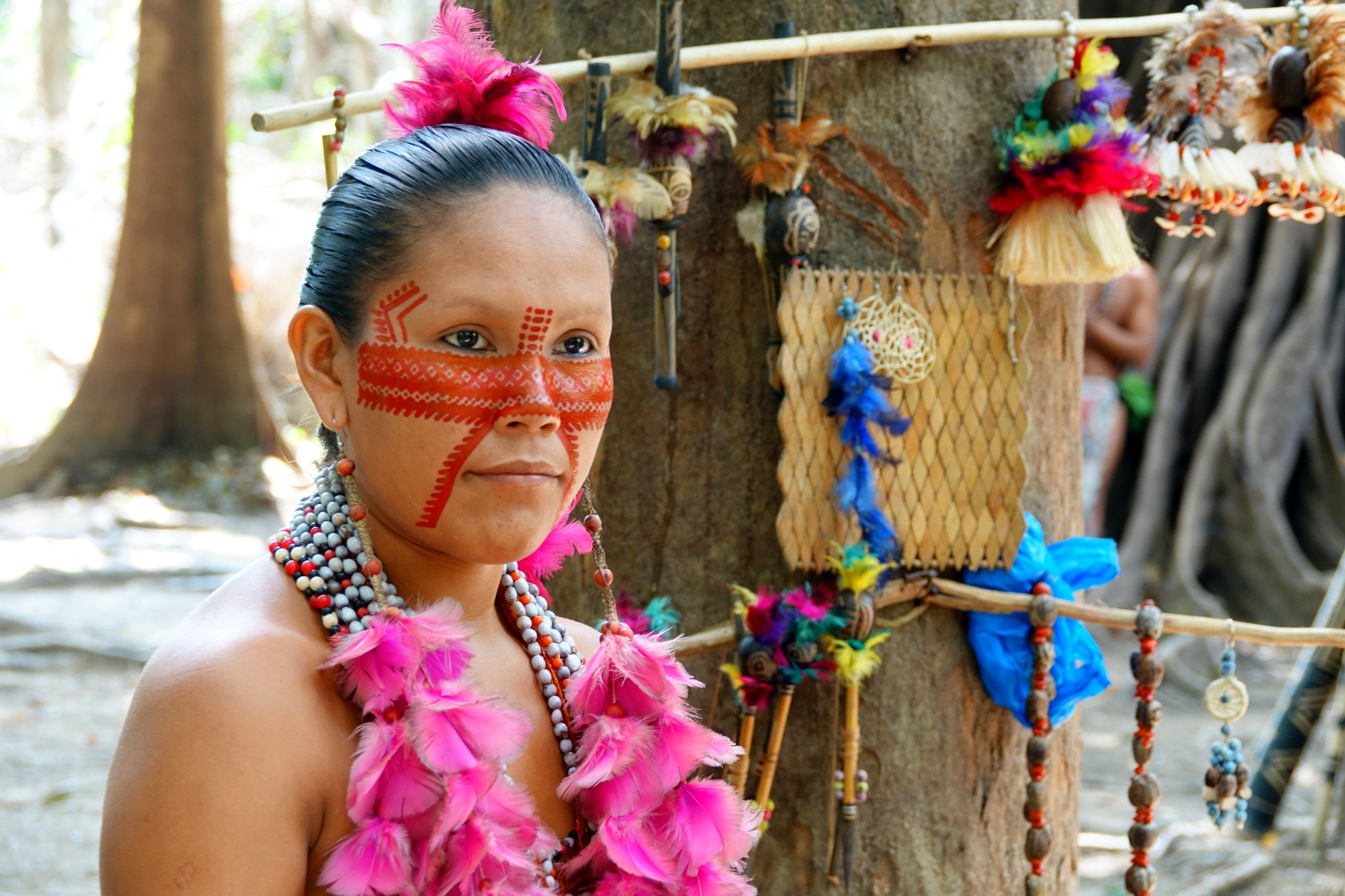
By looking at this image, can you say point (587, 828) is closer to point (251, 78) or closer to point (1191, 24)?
point (1191, 24)

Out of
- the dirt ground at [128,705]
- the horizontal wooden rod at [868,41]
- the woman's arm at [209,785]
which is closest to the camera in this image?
the woman's arm at [209,785]

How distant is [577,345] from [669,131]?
0.85m

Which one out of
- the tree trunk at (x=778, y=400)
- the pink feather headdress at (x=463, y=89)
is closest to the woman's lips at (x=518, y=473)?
the pink feather headdress at (x=463, y=89)

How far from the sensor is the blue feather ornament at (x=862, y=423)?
2.30m

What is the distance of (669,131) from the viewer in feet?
7.28

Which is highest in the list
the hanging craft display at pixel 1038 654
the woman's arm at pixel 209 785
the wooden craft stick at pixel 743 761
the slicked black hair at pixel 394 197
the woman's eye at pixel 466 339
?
the slicked black hair at pixel 394 197

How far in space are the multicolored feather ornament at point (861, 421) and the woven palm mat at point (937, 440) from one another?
0.08ft

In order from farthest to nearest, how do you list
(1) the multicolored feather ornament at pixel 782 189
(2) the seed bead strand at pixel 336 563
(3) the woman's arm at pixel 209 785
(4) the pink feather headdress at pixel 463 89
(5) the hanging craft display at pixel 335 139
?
(1) the multicolored feather ornament at pixel 782 189
(5) the hanging craft display at pixel 335 139
(4) the pink feather headdress at pixel 463 89
(2) the seed bead strand at pixel 336 563
(3) the woman's arm at pixel 209 785

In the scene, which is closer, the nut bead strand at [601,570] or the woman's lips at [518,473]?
the woman's lips at [518,473]

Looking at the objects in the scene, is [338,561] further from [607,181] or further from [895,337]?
[895,337]

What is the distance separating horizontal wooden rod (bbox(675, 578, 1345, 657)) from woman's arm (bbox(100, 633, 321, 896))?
113cm

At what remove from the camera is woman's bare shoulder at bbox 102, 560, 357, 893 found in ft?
3.92

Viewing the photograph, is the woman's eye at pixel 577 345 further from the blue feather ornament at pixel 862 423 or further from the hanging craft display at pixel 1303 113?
the hanging craft display at pixel 1303 113

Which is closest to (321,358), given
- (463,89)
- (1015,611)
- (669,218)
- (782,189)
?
(463,89)
